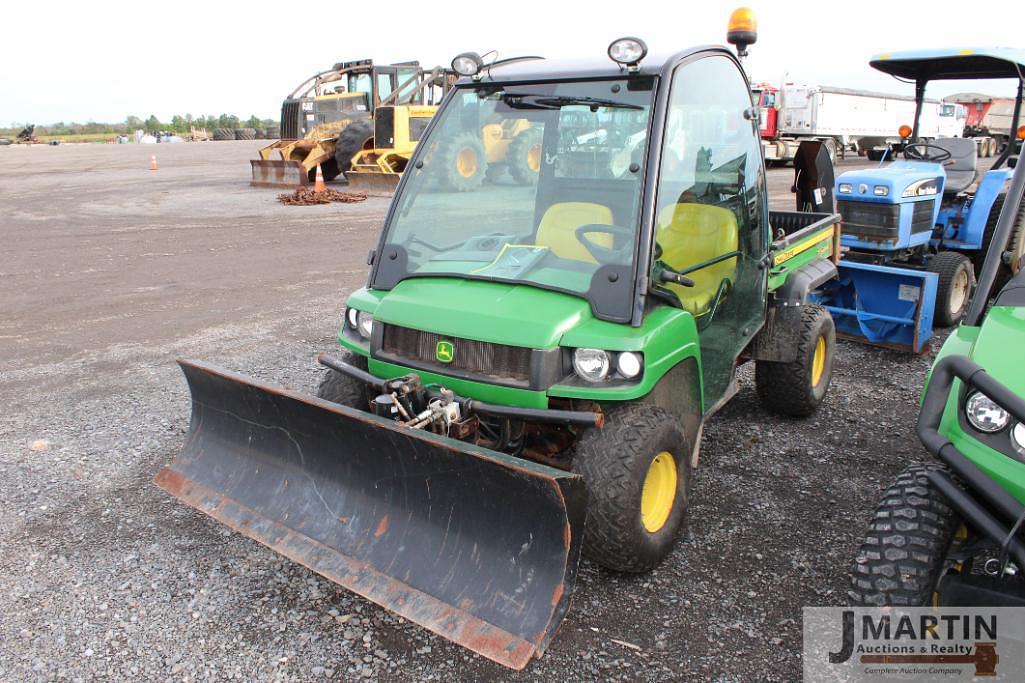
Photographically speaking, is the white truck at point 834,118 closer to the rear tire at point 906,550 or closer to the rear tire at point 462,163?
the rear tire at point 462,163

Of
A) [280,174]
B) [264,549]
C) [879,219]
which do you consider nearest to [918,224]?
A: [879,219]

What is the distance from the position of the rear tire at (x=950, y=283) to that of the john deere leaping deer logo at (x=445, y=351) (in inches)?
207

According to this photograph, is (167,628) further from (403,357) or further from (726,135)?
(726,135)

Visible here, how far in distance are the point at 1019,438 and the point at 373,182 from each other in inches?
661

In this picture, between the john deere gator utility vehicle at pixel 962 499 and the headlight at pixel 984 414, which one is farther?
the headlight at pixel 984 414

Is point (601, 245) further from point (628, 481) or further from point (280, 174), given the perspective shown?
point (280, 174)

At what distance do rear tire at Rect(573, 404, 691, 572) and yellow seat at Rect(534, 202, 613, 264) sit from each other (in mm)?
686

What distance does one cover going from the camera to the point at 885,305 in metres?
6.35

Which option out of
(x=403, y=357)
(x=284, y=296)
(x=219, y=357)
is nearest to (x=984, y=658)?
(x=403, y=357)

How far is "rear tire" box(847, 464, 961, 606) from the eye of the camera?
2406 millimetres

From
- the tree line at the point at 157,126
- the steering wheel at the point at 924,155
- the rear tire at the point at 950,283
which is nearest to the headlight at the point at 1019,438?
the rear tire at the point at 950,283

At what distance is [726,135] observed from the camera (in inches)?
154

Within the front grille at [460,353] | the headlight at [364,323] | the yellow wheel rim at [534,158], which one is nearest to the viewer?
the front grille at [460,353]

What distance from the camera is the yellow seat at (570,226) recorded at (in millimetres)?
3295
